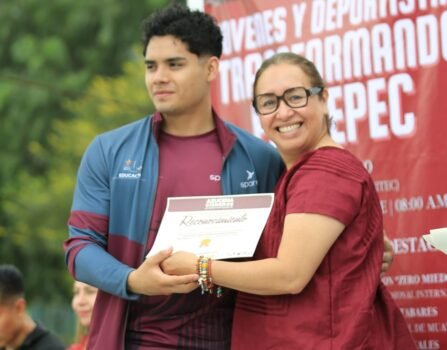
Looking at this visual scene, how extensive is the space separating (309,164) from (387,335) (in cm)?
66

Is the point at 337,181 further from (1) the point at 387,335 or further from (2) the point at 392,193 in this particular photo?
(2) the point at 392,193

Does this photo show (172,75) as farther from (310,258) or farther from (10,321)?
(10,321)

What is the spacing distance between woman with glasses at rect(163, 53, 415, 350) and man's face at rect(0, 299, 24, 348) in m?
2.97

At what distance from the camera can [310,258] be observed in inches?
139

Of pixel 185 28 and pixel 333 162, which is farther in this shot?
pixel 185 28

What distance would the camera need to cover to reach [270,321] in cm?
367

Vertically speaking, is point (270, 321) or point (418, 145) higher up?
point (418, 145)

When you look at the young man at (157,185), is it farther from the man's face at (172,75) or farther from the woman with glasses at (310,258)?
the woman with glasses at (310,258)

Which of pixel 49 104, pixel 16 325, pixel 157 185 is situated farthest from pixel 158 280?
pixel 49 104

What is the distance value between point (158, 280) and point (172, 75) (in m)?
0.84

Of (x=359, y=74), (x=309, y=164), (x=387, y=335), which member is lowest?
(x=387, y=335)

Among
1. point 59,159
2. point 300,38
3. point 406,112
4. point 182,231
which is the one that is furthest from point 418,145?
point 59,159

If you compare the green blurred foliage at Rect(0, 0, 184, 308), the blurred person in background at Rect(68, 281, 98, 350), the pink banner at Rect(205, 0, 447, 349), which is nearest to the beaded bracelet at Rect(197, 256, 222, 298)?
the pink banner at Rect(205, 0, 447, 349)

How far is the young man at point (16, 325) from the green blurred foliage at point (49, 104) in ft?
32.9
